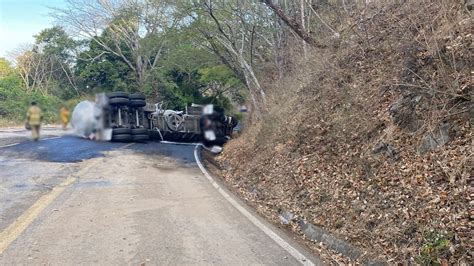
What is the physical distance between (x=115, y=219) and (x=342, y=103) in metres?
5.48

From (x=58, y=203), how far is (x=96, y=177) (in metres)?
3.05

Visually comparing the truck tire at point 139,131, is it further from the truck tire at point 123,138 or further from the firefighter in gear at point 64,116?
the firefighter in gear at point 64,116

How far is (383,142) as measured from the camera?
7812 millimetres

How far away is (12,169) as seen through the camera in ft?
37.3

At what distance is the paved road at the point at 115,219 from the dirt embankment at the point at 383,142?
1.19 m

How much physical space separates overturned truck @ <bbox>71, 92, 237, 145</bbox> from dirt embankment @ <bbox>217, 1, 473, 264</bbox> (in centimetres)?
320

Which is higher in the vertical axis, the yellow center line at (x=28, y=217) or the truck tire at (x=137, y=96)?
the truck tire at (x=137, y=96)

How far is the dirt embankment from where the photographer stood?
219 inches

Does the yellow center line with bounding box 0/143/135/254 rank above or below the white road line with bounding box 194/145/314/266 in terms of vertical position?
above

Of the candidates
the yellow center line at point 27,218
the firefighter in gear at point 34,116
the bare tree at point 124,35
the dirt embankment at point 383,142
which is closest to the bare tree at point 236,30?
the dirt embankment at point 383,142

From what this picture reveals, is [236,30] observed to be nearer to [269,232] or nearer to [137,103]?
[269,232]

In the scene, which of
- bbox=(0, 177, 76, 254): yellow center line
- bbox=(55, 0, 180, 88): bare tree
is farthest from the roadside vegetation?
bbox=(0, 177, 76, 254): yellow center line

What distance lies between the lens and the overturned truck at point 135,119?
1538 mm

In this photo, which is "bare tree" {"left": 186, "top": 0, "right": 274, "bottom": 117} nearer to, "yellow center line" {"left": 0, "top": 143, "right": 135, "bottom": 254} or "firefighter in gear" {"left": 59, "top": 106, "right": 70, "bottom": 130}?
"yellow center line" {"left": 0, "top": 143, "right": 135, "bottom": 254}
